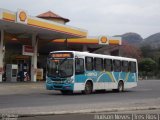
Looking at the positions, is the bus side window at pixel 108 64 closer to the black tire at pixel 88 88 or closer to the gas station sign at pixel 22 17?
the black tire at pixel 88 88

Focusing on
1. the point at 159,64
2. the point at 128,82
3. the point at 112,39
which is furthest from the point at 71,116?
the point at 159,64

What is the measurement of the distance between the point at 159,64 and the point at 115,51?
22910mm

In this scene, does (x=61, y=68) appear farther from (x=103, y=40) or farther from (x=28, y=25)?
(x=103, y=40)

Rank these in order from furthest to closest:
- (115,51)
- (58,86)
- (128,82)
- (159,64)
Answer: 1. (159,64)
2. (115,51)
3. (128,82)
4. (58,86)

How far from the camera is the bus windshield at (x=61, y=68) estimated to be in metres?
26.3

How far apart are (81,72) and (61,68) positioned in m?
1.42

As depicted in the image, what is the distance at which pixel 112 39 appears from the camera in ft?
199

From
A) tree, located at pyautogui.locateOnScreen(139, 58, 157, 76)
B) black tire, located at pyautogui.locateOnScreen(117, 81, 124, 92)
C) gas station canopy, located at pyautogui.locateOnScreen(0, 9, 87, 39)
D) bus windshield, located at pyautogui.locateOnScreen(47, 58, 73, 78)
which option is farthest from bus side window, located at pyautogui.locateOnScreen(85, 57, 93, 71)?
tree, located at pyautogui.locateOnScreen(139, 58, 157, 76)

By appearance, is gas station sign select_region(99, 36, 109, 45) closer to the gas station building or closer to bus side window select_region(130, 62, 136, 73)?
the gas station building

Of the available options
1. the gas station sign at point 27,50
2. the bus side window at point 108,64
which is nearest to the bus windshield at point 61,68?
the bus side window at point 108,64

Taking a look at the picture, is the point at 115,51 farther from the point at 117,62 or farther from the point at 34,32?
the point at 117,62

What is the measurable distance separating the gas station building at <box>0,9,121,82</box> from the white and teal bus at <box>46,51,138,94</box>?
10.4 m

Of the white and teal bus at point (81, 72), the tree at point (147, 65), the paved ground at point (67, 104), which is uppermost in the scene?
the tree at point (147, 65)

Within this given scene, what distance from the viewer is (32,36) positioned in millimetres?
46438
